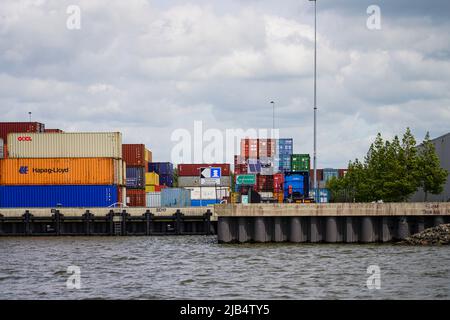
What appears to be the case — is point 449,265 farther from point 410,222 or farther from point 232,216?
point 232,216

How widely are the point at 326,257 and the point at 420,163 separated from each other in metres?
38.8

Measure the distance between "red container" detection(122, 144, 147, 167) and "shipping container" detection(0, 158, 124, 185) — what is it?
1998 cm

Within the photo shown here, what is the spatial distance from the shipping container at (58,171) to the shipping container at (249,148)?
53503 millimetres

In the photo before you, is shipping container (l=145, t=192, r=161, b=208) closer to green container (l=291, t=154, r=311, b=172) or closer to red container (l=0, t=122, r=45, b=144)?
red container (l=0, t=122, r=45, b=144)

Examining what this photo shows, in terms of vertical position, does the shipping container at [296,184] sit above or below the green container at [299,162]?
below

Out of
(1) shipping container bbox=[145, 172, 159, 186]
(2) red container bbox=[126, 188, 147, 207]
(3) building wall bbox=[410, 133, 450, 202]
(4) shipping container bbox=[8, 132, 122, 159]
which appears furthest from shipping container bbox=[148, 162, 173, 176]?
(3) building wall bbox=[410, 133, 450, 202]

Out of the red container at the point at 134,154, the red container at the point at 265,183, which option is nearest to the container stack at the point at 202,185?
the red container at the point at 265,183

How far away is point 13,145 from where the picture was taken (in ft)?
269

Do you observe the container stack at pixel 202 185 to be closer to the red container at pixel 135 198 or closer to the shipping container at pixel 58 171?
the red container at pixel 135 198

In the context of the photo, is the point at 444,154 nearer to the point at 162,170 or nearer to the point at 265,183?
the point at 265,183

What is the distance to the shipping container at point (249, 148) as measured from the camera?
435 feet

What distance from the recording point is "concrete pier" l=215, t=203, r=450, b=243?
5388cm
